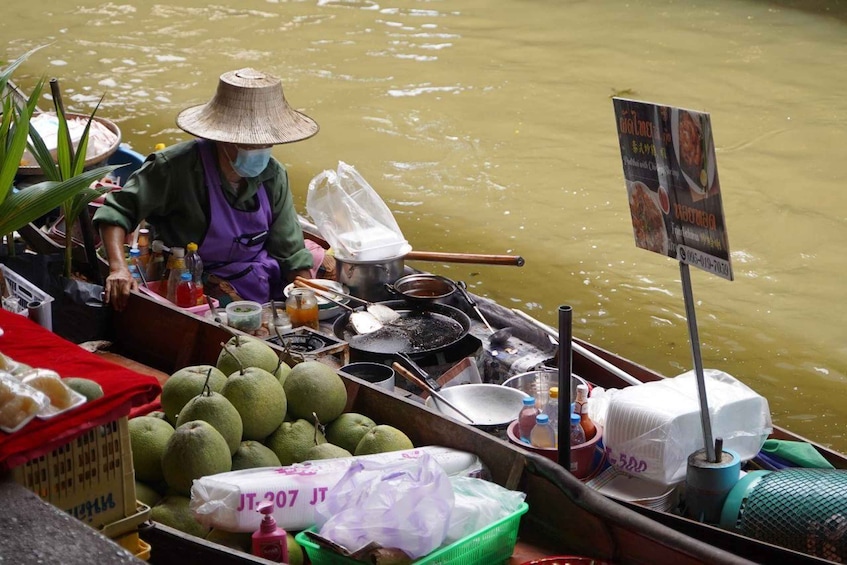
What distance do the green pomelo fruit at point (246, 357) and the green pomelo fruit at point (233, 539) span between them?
569mm

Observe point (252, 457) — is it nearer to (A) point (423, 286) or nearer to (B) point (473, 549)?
(B) point (473, 549)

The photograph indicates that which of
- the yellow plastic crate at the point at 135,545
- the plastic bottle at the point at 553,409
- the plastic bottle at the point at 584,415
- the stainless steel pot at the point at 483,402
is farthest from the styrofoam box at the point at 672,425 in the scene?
the yellow plastic crate at the point at 135,545

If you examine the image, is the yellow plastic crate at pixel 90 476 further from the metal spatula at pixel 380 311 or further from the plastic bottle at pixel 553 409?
the metal spatula at pixel 380 311

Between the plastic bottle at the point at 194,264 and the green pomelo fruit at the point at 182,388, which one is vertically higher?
the green pomelo fruit at the point at 182,388

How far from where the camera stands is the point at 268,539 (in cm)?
242

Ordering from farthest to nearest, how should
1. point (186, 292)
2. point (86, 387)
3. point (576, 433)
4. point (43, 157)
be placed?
1. point (186, 292)
2. point (43, 157)
3. point (576, 433)
4. point (86, 387)

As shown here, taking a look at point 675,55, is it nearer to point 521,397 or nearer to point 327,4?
point 327,4

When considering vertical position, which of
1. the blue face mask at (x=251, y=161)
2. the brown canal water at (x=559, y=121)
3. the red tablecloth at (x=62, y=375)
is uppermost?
the red tablecloth at (x=62, y=375)

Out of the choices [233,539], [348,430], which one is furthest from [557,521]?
[233,539]

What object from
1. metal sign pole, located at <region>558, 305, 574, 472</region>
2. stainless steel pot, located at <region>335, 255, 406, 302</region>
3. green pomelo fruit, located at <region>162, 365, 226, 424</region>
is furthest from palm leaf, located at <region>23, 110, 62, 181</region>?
metal sign pole, located at <region>558, 305, 574, 472</region>

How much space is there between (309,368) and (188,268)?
1.51 m

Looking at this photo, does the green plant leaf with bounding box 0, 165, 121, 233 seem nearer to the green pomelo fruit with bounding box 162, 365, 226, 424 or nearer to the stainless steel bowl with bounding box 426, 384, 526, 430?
the green pomelo fruit with bounding box 162, 365, 226, 424

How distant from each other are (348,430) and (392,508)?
1.87 feet

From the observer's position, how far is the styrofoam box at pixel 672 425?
288 centimetres
